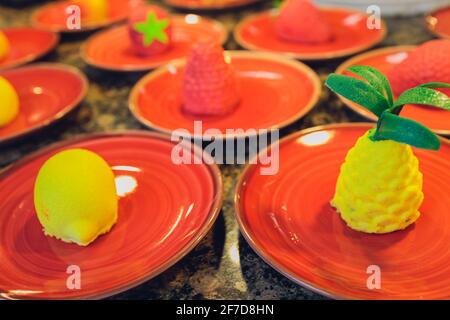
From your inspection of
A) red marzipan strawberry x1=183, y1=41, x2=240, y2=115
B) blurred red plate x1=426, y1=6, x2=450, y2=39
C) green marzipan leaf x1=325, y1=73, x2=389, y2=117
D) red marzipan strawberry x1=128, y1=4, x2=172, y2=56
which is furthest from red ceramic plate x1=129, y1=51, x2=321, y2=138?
blurred red plate x1=426, y1=6, x2=450, y2=39

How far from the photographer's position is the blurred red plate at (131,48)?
3.90 feet

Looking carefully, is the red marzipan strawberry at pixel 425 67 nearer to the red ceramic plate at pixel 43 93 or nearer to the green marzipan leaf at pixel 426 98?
the green marzipan leaf at pixel 426 98

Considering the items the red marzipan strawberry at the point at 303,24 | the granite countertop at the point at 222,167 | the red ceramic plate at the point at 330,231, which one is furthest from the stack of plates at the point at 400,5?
the red ceramic plate at the point at 330,231

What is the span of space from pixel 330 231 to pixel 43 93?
0.76 m

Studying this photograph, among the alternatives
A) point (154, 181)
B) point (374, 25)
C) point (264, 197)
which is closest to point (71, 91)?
point (154, 181)

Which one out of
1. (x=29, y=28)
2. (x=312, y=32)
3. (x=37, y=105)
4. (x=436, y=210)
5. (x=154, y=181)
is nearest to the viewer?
(x=436, y=210)

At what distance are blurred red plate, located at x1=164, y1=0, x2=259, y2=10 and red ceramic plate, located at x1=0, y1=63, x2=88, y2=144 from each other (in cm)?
52

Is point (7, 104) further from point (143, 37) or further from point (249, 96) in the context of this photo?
point (249, 96)

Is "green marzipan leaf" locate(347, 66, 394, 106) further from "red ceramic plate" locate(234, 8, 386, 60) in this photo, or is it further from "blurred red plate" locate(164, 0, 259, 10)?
"blurred red plate" locate(164, 0, 259, 10)

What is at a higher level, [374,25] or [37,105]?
[374,25]

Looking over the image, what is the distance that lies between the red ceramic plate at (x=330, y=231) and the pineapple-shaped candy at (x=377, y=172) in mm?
20

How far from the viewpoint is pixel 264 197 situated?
2.32 feet

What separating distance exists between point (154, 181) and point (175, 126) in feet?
0.56

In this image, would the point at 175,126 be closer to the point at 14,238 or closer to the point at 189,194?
the point at 189,194
